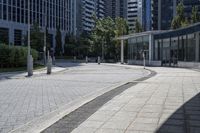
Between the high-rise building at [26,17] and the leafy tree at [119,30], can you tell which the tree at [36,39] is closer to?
the high-rise building at [26,17]

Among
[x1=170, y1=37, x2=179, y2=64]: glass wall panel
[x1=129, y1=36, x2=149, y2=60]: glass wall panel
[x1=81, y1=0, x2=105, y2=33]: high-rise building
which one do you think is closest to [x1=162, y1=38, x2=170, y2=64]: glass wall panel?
[x1=170, y1=37, x2=179, y2=64]: glass wall panel

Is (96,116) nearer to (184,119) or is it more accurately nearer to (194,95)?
(184,119)

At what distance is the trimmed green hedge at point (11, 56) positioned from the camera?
41.6 metres

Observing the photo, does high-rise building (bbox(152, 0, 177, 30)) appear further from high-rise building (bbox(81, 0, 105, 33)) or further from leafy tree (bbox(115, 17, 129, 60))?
high-rise building (bbox(81, 0, 105, 33))

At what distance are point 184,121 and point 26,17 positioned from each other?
94468 mm

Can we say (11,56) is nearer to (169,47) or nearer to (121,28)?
(169,47)

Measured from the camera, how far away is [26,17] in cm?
9988

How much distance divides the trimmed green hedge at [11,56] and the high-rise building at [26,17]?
111 feet

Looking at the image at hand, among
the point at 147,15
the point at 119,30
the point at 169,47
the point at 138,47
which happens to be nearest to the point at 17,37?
the point at 119,30

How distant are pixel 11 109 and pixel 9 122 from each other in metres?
2.12

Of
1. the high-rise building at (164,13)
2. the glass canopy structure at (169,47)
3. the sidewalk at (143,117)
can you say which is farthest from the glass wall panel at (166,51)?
the high-rise building at (164,13)

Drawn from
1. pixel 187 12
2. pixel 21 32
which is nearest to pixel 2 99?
pixel 21 32

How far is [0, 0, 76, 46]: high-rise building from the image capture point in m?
91.3

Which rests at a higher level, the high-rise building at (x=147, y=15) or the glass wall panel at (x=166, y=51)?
the high-rise building at (x=147, y=15)
